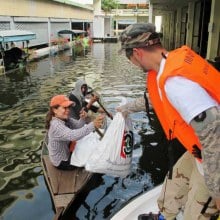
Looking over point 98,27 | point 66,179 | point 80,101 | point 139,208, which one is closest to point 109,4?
point 98,27

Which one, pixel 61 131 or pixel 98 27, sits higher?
pixel 61 131

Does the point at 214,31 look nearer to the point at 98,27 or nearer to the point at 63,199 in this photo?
the point at 63,199

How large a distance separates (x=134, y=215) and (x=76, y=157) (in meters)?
2.04

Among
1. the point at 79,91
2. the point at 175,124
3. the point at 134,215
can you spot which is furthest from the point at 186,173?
the point at 79,91

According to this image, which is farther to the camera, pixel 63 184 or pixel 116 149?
pixel 63 184

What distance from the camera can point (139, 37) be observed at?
2316 millimetres

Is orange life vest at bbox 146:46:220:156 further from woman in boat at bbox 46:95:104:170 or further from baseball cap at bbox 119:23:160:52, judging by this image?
woman in boat at bbox 46:95:104:170

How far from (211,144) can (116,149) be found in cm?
254

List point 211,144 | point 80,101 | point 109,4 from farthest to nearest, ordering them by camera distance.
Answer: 1. point 109,4
2. point 80,101
3. point 211,144

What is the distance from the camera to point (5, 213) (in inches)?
226

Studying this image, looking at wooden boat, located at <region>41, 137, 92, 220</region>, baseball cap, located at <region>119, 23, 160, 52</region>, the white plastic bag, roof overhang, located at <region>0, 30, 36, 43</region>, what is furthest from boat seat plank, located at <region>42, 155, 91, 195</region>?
roof overhang, located at <region>0, 30, 36, 43</region>

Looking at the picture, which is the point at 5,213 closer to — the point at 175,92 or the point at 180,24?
the point at 175,92

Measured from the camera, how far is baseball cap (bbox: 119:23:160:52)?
90.7 inches

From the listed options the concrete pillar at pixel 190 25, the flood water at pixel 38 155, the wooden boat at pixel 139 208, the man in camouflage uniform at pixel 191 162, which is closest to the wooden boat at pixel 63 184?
the flood water at pixel 38 155
